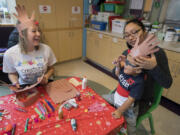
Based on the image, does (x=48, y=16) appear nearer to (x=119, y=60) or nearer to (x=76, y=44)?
(x=76, y=44)

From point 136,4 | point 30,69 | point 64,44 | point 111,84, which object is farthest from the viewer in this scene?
point 64,44

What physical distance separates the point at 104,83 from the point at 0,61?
1.91 meters

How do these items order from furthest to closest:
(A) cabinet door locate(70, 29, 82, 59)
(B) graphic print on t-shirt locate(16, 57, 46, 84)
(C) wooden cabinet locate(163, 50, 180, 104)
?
(A) cabinet door locate(70, 29, 82, 59) → (C) wooden cabinet locate(163, 50, 180, 104) → (B) graphic print on t-shirt locate(16, 57, 46, 84)

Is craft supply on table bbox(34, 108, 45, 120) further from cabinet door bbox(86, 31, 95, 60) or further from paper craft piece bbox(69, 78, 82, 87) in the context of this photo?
cabinet door bbox(86, 31, 95, 60)

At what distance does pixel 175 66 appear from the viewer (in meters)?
1.89

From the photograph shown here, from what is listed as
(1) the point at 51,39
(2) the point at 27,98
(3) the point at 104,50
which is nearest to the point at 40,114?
(2) the point at 27,98

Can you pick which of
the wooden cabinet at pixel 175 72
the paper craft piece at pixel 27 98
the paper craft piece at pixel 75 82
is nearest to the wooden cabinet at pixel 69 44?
the paper craft piece at pixel 75 82

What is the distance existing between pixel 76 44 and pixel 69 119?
9.63 feet

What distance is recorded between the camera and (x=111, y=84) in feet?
8.63

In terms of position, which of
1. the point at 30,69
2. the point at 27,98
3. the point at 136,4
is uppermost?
the point at 136,4

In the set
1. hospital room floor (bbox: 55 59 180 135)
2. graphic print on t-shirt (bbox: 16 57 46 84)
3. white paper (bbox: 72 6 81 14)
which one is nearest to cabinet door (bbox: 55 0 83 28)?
white paper (bbox: 72 6 81 14)

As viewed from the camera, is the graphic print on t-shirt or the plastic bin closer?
the graphic print on t-shirt

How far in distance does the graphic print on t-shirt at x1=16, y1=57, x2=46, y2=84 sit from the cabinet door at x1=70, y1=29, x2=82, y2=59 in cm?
229

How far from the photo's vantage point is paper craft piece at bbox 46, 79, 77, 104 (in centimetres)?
106
